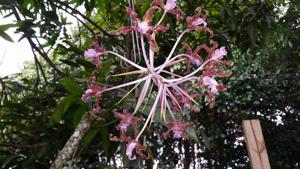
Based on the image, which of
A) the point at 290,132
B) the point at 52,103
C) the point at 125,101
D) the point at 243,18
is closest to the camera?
the point at 125,101

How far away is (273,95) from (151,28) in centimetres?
243

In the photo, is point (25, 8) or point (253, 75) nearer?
point (25, 8)

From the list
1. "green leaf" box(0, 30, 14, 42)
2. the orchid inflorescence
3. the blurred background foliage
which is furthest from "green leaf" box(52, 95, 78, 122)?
the orchid inflorescence

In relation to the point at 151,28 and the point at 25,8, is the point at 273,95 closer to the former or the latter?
the point at 25,8

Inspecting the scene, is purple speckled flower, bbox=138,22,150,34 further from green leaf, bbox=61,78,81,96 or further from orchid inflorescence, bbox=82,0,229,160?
green leaf, bbox=61,78,81,96

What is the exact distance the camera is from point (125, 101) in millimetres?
629

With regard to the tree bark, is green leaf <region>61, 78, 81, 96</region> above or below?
above

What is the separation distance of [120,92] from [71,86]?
0.39 ft

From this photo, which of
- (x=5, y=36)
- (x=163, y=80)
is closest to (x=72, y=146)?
(x=163, y=80)

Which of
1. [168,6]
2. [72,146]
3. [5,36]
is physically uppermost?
[5,36]

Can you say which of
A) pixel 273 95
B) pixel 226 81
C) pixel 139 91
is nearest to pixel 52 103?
pixel 139 91

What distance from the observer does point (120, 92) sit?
0.78 metres

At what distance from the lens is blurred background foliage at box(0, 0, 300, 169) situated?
3.32ft

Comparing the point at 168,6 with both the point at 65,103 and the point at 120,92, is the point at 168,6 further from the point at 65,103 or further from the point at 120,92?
the point at 65,103
